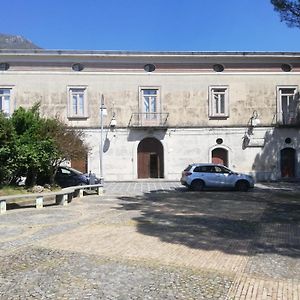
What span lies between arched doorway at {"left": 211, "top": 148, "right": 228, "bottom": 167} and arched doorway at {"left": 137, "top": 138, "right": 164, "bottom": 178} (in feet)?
12.4

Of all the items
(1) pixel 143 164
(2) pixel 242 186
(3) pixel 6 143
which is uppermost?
(3) pixel 6 143

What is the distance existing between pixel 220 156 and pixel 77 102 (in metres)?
10.9

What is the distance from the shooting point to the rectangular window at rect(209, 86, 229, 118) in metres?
30.9

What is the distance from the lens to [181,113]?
102ft

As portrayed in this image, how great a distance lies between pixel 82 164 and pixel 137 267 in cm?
2473

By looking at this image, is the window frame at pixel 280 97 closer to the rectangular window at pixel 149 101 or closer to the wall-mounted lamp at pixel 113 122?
the rectangular window at pixel 149 101

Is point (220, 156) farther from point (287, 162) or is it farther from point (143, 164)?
point (143, 164)

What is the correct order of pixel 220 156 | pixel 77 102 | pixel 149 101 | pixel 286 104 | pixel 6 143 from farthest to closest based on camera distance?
pixel 220 156, pixel 286 104, pixel 149 101, pixel 77 102, pixel 6 143

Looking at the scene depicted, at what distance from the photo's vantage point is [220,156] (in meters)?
31.6

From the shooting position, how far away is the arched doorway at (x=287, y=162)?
31.7 metres

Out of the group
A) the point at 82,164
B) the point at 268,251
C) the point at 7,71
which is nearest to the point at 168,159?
the point at 82,164

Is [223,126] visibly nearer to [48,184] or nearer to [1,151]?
[48,184]

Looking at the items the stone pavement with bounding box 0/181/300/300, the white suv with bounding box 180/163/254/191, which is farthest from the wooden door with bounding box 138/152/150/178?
the stone pavement with bounding box 0/181/300/300

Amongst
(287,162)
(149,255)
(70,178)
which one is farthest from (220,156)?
(149,255)
